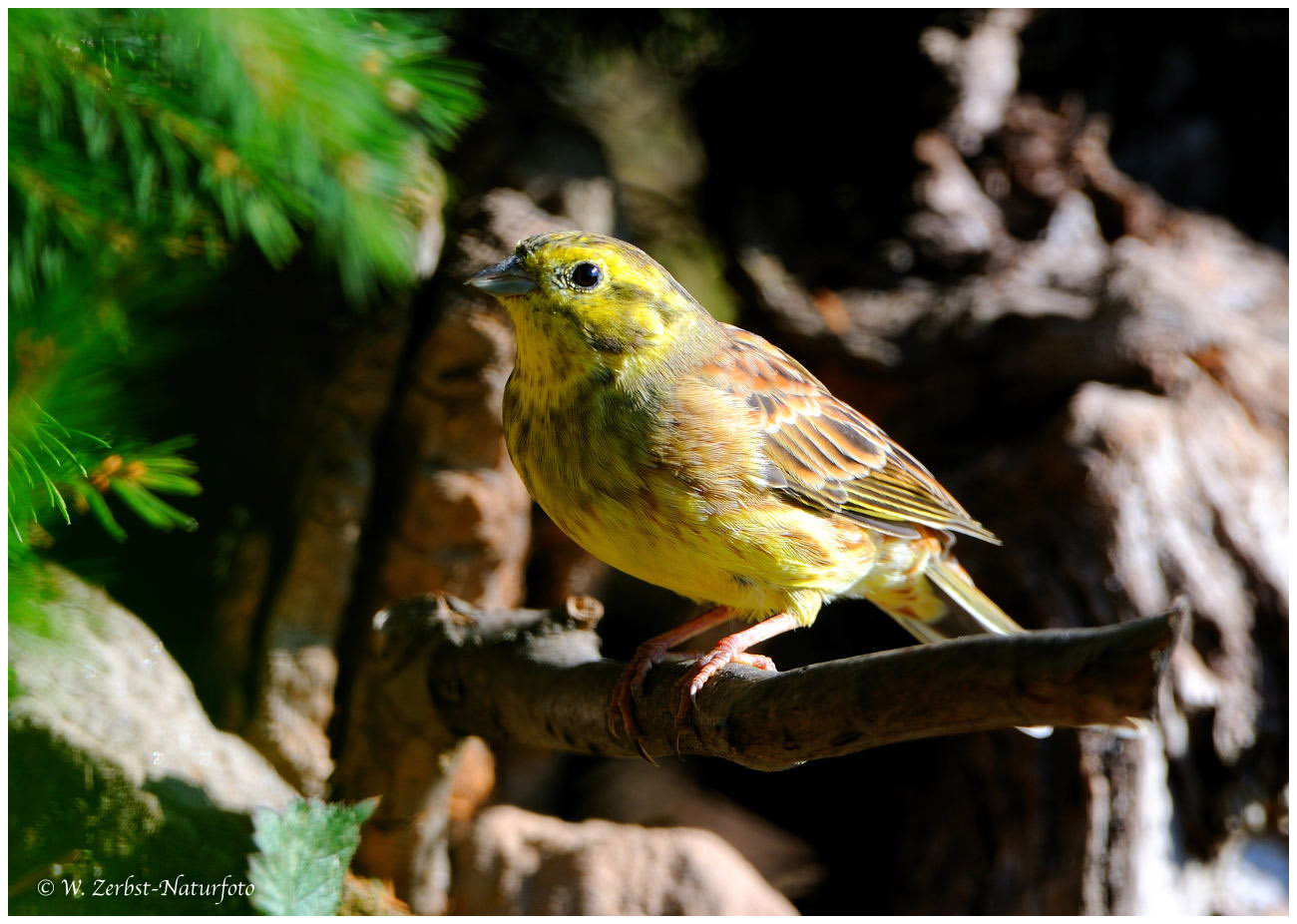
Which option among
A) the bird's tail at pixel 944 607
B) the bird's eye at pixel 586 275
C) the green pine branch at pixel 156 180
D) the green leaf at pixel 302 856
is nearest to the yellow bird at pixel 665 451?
the bird's eye at pixel 586 275

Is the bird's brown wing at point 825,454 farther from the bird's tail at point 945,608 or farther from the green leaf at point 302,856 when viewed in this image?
the green leaf at point 302,856

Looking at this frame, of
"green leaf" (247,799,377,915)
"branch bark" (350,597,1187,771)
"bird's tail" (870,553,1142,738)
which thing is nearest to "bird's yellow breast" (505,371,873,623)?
"branch bark" (350,597,1187,771)

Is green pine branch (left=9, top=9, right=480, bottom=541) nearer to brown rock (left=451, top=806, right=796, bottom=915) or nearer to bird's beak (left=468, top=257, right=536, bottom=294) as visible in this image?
bird's beak (left=468, top=257, right=536, bottom=294)

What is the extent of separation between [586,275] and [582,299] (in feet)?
0.23

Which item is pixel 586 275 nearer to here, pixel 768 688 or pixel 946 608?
pixel 768 688

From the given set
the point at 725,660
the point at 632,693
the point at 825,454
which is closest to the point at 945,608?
the point at 825,454

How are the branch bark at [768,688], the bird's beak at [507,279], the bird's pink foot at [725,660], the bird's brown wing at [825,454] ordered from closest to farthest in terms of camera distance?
1. the branch bark at [768,688]
2. the bird's pink foot at [725,660]
3. the bird's beak at [507,279]
4. the bird's brown wing at [825,454]

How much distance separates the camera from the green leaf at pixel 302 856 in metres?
2.86

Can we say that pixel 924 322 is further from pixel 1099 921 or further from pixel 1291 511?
pixel 1099 921

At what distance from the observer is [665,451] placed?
10.8 ft

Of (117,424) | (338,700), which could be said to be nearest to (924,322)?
(338,700)

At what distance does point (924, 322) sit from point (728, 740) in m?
3.51

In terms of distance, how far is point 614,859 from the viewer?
4.37 m

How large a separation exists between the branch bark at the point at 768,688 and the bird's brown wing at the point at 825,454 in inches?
29.2
